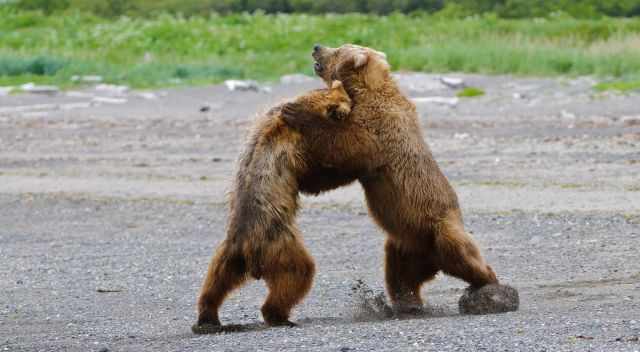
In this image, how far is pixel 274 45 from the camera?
4034 centimetres

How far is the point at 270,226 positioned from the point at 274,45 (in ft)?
109

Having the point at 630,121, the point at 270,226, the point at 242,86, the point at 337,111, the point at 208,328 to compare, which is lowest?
the point at 242,86

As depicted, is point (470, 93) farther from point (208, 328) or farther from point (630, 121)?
point (208, 328)

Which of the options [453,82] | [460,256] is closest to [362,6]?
[453,82]

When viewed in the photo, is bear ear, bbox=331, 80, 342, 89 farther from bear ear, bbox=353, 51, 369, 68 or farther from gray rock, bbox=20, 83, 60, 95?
gray rock, bbox=20, 83, 60, 95

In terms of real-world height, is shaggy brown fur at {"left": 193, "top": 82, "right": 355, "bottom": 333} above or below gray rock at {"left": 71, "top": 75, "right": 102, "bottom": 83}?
above

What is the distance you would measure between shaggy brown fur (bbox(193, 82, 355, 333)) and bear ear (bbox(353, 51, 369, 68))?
0.37 meters

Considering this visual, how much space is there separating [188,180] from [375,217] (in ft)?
29.6

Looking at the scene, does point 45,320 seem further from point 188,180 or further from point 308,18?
point 308,18

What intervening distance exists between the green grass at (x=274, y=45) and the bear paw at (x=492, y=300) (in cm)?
2001

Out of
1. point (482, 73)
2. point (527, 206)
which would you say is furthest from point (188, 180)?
point (482, 73)

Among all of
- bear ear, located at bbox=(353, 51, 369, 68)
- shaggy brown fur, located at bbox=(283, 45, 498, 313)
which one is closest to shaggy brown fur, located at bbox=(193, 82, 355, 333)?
shaggy brown fur, located at bbox=(283, 45, 498, 313)

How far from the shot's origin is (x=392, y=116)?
791 cm

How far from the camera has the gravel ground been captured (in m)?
7.45
